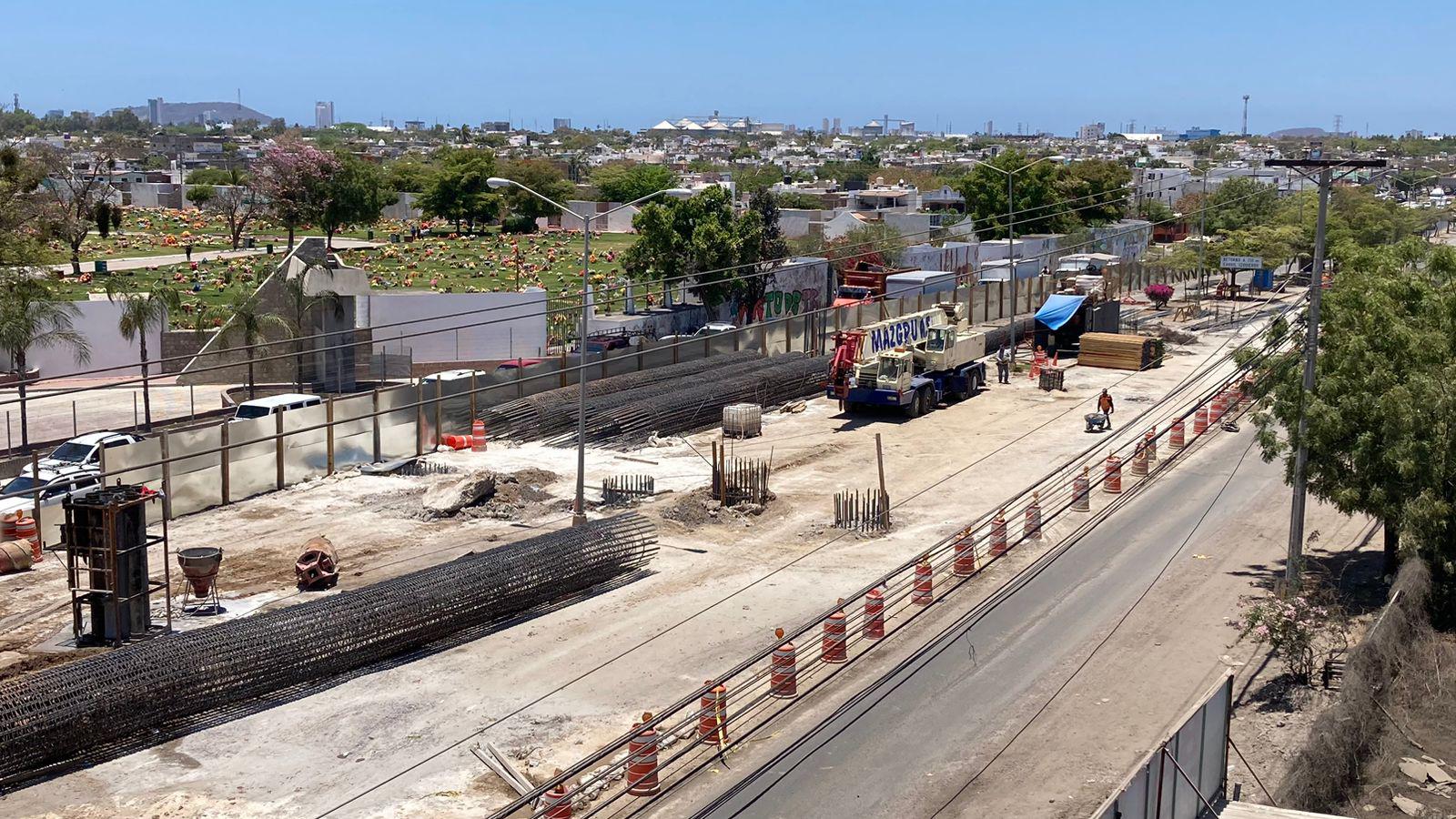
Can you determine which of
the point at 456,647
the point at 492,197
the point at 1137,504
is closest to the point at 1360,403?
the point at 1137,504

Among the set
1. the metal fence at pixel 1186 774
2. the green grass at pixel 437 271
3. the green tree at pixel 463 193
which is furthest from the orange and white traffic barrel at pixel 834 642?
the green tree at pixel 463 193

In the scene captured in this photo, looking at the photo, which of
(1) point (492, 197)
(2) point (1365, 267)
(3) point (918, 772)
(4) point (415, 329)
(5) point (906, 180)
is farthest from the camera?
(5) point (906, 180)

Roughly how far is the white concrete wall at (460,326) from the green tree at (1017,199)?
154 feet

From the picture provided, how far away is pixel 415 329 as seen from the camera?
177 feet

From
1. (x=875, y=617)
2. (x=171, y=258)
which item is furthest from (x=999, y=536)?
(x=171, y=258)

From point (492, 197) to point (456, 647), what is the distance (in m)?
90.9

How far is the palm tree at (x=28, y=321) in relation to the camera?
4291 cm

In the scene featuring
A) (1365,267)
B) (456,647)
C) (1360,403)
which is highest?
(1365,267)

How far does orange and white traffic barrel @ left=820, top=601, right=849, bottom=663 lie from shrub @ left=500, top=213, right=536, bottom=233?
94899mm

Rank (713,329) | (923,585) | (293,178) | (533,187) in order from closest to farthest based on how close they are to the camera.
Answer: (923,585) < (713,329) < (293,178) < (533,187)

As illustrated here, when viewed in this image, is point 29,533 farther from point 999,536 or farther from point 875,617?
point 999,536

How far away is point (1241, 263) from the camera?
240ft

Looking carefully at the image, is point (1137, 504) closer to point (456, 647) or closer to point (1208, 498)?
point (1208, 498)

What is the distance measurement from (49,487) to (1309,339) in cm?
2448
